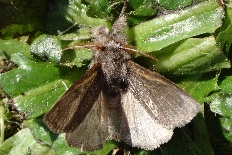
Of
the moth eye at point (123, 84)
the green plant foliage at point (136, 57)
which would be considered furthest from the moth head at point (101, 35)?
the moth eye at point (123, 84)

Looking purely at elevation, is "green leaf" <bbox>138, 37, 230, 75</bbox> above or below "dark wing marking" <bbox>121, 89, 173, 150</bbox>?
above

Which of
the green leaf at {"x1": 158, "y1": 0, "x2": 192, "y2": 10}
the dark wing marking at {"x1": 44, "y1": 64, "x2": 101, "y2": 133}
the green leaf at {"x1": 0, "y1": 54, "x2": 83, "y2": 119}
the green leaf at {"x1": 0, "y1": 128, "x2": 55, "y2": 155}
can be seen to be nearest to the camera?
the dark wing marking at {"x1": 44, "y1": 64, "x2": 101, "y2": 133}

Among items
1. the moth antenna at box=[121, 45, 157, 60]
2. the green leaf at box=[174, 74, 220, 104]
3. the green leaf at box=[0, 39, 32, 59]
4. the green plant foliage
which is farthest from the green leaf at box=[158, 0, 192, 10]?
the green leaf at box=[0, 39, 32, 59]

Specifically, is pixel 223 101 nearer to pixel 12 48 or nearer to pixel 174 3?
pixel 174 3

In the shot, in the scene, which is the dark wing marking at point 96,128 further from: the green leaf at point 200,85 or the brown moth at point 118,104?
the green leaf at point 200,85

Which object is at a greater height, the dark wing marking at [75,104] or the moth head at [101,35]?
the moth head at [101,35]

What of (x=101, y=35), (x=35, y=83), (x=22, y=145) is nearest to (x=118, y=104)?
(x=101, y=35)

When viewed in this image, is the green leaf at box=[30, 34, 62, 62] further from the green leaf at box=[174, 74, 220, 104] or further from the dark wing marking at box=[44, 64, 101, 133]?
the green leaf at box=[174, 74, 220, 104]
